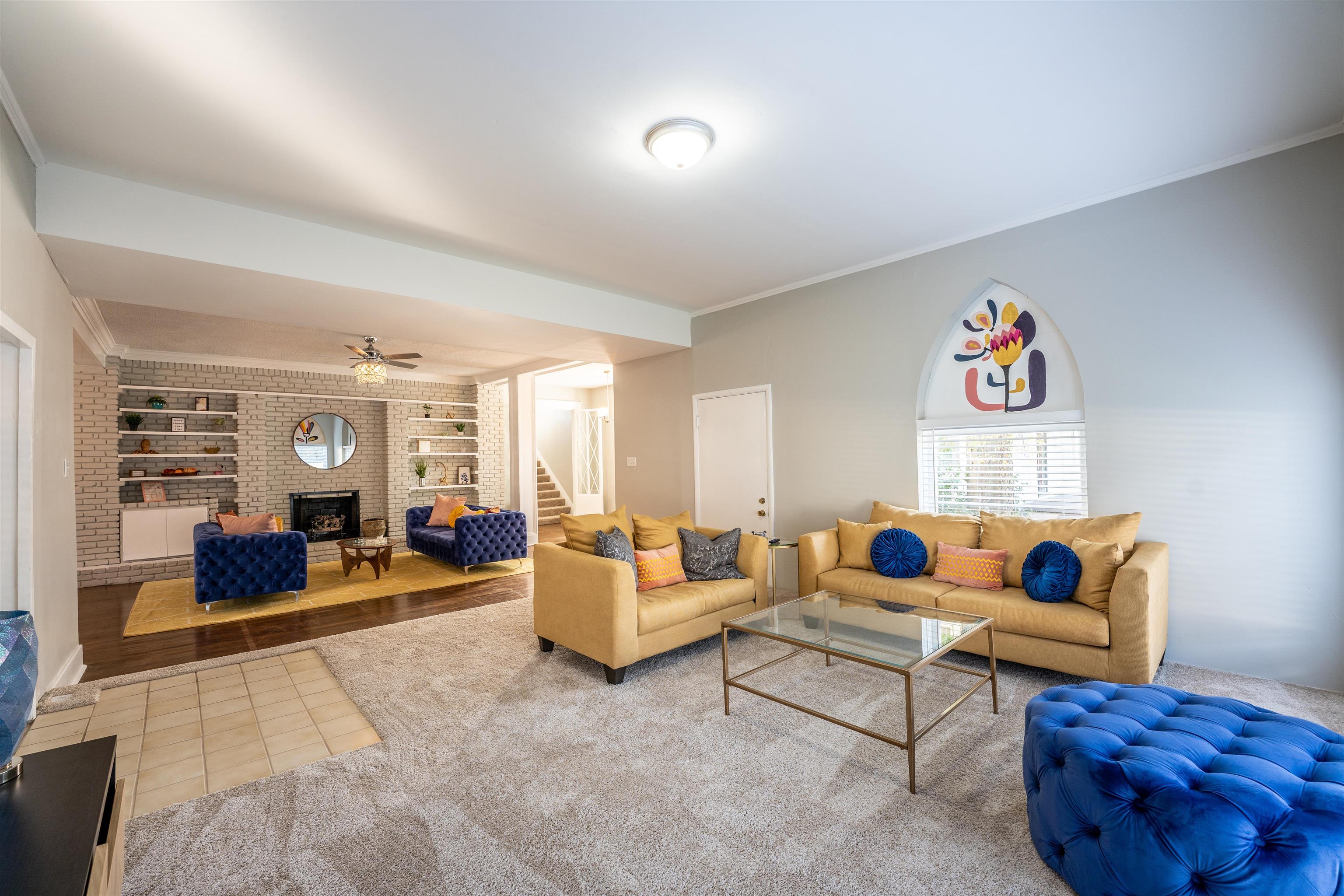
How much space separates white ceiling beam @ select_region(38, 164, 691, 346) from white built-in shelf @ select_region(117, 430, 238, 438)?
5.34 meters

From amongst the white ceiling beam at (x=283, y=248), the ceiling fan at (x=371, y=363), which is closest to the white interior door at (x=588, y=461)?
the ceiling fan at (x=371, y=363)

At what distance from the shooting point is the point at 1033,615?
3248 mm

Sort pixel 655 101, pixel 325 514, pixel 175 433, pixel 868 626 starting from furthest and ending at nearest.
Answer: pixel 325 514 < pixel 175 433 < pixel 868 626 < pixel 655 101

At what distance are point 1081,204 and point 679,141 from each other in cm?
261

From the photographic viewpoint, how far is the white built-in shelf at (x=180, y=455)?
287 inches

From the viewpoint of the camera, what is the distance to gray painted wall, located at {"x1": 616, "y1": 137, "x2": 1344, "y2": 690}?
9.99 ft

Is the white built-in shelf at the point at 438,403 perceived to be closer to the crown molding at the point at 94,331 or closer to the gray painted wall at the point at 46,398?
the crown molding at the point at 94,331

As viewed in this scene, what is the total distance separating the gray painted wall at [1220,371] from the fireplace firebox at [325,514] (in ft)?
26.5

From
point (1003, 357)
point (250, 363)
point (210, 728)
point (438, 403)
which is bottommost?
point (210, 728)

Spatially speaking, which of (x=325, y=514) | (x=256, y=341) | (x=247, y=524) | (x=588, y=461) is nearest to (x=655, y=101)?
(x=247, y=524)

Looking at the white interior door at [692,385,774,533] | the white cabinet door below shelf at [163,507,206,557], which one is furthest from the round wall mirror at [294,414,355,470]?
the white interior door at [692,385,774,533]

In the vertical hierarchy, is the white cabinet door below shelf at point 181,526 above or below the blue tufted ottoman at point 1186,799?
above

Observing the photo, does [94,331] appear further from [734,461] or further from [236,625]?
[734,461]

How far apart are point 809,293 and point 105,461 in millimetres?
8050
